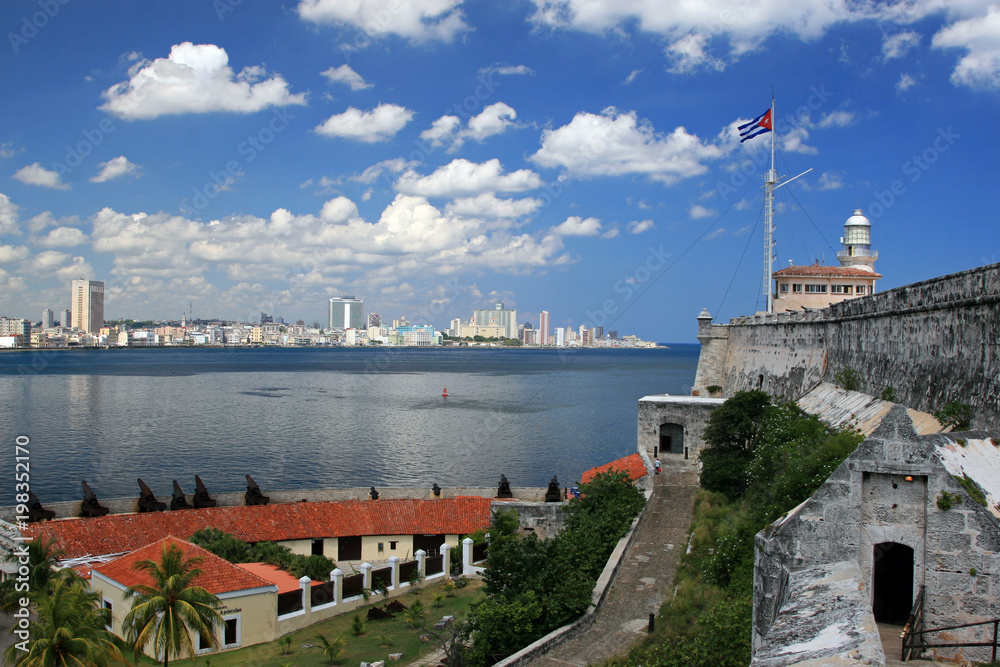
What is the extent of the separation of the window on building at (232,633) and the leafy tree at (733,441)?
15275 mm

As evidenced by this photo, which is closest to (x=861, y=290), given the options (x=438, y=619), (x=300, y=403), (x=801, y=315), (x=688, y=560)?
(x=801, y=315)

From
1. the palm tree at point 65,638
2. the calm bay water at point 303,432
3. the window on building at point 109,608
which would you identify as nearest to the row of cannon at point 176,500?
the calm bay water at point 303,432

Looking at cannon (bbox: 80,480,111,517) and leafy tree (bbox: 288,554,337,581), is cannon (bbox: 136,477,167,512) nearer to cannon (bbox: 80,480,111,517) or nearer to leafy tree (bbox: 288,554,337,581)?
cannon (bbox: 80,480,111,517)

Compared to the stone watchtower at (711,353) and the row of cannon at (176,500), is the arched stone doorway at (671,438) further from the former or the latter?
the stone watchtower at (711,353)

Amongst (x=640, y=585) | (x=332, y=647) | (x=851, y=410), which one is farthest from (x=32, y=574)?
(x=851, y=410)

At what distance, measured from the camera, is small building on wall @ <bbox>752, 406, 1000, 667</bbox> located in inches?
257

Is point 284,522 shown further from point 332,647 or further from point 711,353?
point 711,353

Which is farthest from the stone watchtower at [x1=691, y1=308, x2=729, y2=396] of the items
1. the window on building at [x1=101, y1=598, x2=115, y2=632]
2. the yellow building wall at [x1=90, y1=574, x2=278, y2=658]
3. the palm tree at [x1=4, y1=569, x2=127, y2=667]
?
the palm tree at [x1=4, y1=569, x2=127, y2=667]

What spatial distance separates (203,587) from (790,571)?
1638 centimetres

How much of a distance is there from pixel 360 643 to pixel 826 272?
3077 centimetres

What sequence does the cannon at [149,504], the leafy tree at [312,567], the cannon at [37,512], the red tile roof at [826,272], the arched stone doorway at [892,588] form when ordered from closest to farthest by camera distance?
1. the arched stone doorway at [892,588]
2. the leafy tree at [312,567]
3. the cannon at [37,512]
4. the cannon at [149,504]
5. the red tile roof at [826,272]

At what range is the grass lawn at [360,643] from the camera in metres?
18.0

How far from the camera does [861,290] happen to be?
3741 centimetres

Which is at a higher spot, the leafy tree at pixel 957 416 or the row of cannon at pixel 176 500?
the leafy tree at pixel 957 416
